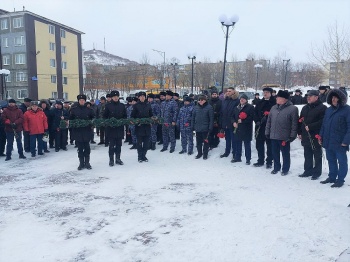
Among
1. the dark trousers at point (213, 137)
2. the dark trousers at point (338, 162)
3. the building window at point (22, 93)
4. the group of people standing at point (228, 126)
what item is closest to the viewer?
the dark trousers at point (338, 162)

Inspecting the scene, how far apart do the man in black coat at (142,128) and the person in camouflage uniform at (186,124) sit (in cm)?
116

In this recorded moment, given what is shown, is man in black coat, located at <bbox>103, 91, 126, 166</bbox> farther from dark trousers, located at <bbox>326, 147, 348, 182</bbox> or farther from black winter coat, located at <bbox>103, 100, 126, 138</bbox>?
dark trousers, located at <bbox>326, 147, 348, 182</bbox>

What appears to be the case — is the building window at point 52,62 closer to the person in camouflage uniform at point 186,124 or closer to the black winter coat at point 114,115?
the person in camouflage uniform at point 186,124

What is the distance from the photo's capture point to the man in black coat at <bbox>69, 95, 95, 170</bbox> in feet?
27.5

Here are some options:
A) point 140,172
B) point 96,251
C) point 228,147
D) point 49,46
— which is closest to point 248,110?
point 228,147

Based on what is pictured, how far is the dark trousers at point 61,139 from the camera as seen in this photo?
1140 centimetres

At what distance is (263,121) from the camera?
26.7 feet

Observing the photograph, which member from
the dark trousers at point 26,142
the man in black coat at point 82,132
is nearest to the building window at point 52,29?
the dark trousers at point 26,142

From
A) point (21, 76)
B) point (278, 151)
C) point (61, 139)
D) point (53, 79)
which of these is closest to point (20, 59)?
point (21, 76)

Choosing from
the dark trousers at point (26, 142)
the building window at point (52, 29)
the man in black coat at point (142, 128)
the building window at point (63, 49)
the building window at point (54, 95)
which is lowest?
the dark trousers at point (26, 142)

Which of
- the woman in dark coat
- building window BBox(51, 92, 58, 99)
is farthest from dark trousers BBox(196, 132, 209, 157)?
building window BBox(51, 92, 58, 99)

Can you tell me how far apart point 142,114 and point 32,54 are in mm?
41264

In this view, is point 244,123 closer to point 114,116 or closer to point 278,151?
point 278,151

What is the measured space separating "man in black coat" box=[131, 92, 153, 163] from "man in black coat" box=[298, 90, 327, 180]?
4.09 meters
